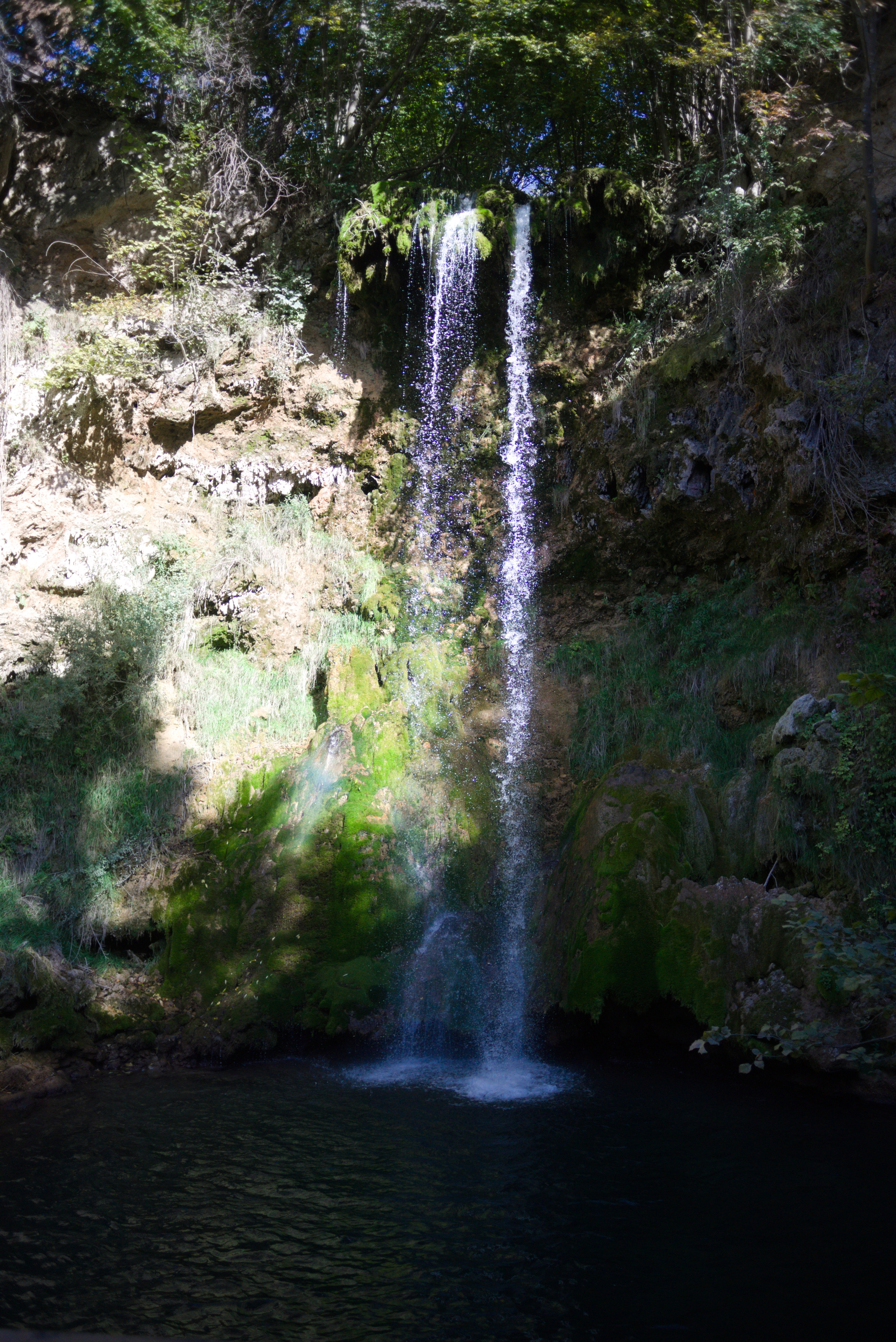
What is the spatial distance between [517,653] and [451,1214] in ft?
23.1

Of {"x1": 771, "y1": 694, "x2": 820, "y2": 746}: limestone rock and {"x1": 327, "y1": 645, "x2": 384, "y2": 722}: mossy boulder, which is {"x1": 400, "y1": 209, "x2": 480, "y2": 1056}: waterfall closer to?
{"x1": 327, "y1": 645, "x2": 384, "y2": 722}: mossy boulder

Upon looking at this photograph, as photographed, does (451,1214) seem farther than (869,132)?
No

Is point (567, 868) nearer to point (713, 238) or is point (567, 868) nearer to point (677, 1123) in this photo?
point (677, 1123)

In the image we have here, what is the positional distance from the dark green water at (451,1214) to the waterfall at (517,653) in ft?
4.39

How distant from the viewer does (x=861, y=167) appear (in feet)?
33.4

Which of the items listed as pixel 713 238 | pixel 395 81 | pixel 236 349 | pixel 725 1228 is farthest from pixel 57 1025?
pixel 395 81

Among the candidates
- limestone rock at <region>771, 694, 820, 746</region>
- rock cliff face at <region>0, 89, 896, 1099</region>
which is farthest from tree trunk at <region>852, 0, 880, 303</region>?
limestone rock at <region>771, 694, 820, 746</region>

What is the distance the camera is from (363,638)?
10828mm

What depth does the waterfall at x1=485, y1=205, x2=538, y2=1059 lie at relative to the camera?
25.6 ft

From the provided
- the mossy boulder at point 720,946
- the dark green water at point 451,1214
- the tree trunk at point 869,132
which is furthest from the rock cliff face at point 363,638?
the dark green water at point 451,1214

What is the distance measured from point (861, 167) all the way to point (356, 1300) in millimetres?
11716

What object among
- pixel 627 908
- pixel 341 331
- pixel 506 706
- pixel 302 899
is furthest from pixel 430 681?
pixel 341 331

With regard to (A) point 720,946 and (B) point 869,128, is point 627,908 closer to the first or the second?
(A) point 720,946

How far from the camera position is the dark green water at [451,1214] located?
3924mm
